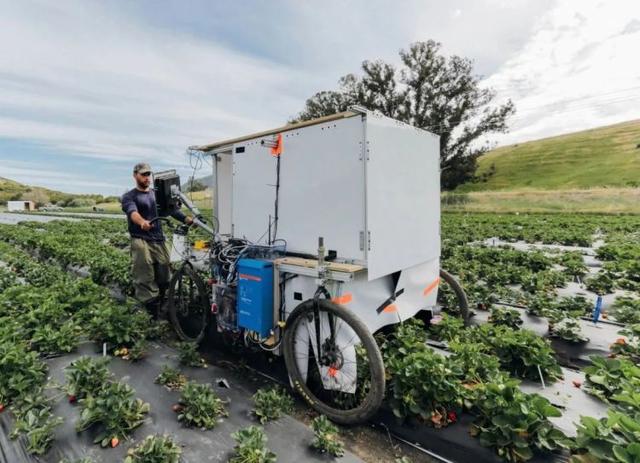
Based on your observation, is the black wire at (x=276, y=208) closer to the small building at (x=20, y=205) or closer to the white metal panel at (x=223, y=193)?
the white metal panel at (x=223, y=193)

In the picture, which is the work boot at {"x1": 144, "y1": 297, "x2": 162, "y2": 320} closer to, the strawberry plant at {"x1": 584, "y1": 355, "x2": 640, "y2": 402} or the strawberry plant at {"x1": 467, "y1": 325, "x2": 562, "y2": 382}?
the strawberry plant at {"x1": 467, "y1": 325, "x2": 562, "y2": 382}

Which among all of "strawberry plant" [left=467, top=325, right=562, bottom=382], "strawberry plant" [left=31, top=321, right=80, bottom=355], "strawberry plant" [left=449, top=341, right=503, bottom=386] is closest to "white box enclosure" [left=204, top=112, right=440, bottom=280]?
"strawberry plant" [left=449, top=341, right=503, bottom=386]

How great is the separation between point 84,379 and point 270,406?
1.64 metres

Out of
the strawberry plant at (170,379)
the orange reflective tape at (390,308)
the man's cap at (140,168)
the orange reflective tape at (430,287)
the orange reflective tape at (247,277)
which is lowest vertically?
the strawberry plant at (170,379)

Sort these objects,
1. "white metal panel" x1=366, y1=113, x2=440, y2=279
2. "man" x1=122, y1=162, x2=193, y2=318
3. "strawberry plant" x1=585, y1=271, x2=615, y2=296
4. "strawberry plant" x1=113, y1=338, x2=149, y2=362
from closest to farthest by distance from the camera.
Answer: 1. "white metal panel" x1=366, y1=113, x2=440, y2=279
2. "strawberry plant" x1=113, y1=338, x2=149, y2=362
3. "man" x1=122, y1=162, x2=193, y2=318
4. "strawberry plant" x1=585, y1=271, x2=615, y2=296

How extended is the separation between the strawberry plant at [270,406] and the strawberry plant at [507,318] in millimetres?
2938

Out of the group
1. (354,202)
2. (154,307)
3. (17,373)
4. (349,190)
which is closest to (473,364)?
(354,202)

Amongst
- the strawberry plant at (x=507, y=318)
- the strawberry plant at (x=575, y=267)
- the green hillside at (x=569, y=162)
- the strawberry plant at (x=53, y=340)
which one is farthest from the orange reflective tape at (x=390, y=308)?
the green hillside at (x=569, y=162)

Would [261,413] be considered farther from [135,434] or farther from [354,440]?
[135,434]

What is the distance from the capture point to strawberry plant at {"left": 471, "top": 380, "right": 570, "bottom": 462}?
2.12 meters

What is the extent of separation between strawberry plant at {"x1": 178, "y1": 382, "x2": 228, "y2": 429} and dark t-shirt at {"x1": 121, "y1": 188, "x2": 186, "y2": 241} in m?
2.41

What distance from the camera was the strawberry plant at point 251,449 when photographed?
7.14 feet

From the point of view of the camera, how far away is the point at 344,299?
3.04 metres

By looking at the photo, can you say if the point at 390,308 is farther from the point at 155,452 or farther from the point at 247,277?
the point at 155,452
